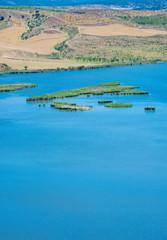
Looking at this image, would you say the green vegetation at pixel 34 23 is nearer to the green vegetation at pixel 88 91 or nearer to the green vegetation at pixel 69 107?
the green vegetation at pixel 88 91

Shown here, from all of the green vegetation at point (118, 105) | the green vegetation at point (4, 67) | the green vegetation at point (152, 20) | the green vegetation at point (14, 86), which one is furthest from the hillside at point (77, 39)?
the green vegetation at point (118, 105)

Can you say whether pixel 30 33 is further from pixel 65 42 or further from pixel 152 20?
pixel 152 20

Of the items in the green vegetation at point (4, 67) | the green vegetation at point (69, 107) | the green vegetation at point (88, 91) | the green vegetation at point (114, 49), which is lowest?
the green vegetation at point (69, 107)

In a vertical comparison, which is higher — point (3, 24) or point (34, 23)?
point (34, 23)

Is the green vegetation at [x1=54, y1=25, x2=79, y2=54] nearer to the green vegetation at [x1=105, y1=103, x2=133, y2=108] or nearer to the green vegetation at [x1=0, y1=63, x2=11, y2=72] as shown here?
the green vegetation at [x1=0, y1=63, x2=11, y2=72]

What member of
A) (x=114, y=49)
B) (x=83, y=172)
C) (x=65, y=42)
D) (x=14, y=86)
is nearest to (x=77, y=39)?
(x=65, y=42)

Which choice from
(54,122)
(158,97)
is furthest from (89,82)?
(54,122)

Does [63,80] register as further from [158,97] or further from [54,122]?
[54,122]
